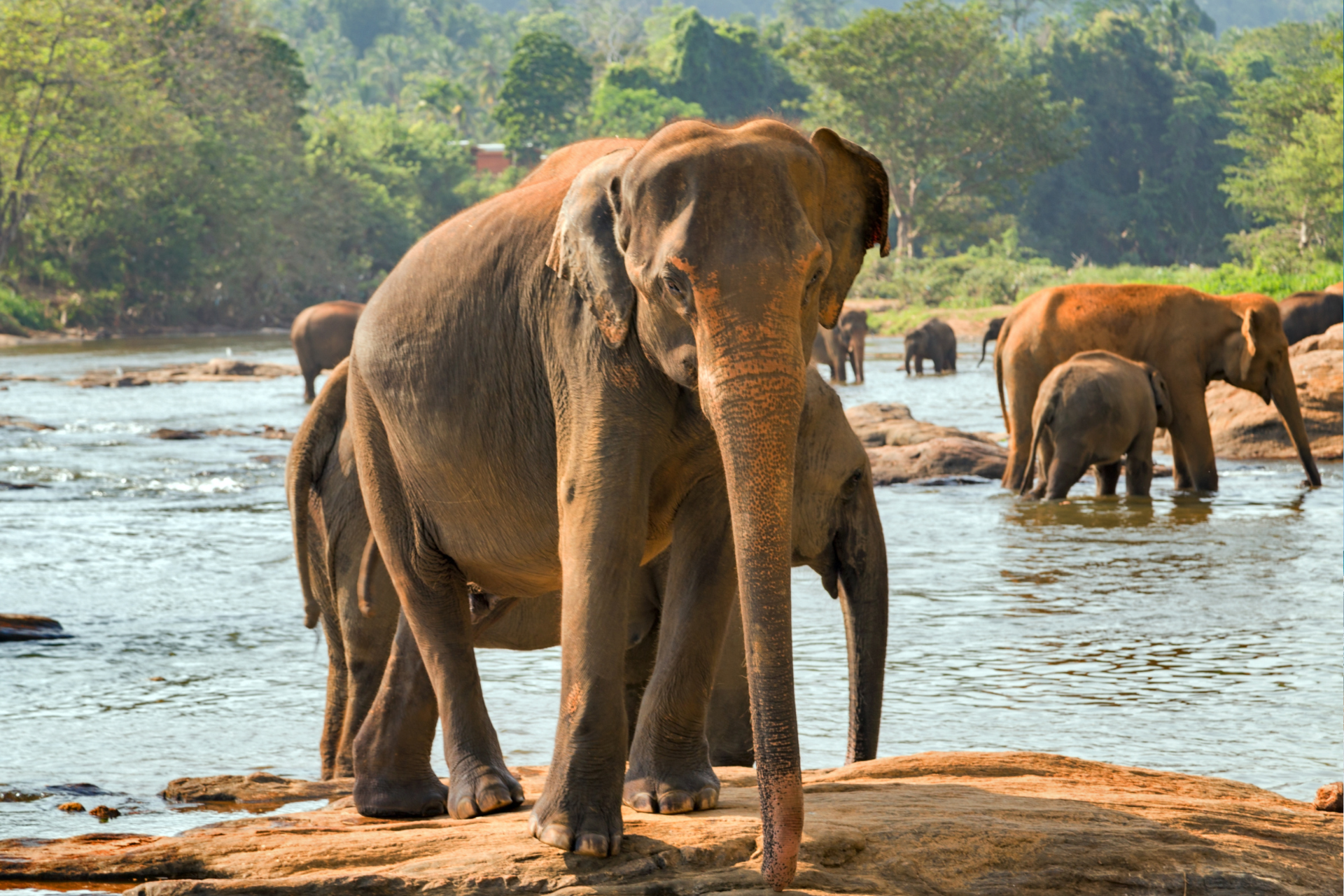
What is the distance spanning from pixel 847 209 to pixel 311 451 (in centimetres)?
268

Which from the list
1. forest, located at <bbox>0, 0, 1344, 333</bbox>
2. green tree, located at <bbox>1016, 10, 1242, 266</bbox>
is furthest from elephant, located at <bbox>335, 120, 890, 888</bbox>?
green tree, located at <bbox>1016, 10, 1242, 266</bbox>

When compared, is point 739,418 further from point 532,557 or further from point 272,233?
point 272,233

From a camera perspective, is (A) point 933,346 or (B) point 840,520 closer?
(B) point 840,520

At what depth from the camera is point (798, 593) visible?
9.02 meters

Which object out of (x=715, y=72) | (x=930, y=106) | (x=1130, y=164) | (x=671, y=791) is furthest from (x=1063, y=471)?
(x=715, y=72)

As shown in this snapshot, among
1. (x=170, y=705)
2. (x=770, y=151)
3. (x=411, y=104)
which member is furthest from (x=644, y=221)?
(x=411, y=104)

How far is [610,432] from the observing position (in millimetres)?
3156

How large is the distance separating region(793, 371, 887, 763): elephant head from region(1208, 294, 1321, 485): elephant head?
986cm

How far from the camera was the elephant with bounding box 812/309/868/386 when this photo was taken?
27438 mm

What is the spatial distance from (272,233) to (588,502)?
56.9 metres

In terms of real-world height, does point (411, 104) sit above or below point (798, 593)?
above

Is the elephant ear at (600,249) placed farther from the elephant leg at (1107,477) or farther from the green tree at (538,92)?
the green tree at (538,92)

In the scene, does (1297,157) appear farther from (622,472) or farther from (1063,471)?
(622,472)

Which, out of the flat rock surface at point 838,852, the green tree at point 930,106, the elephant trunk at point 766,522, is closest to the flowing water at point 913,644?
the flat rock surface at point 838,852
